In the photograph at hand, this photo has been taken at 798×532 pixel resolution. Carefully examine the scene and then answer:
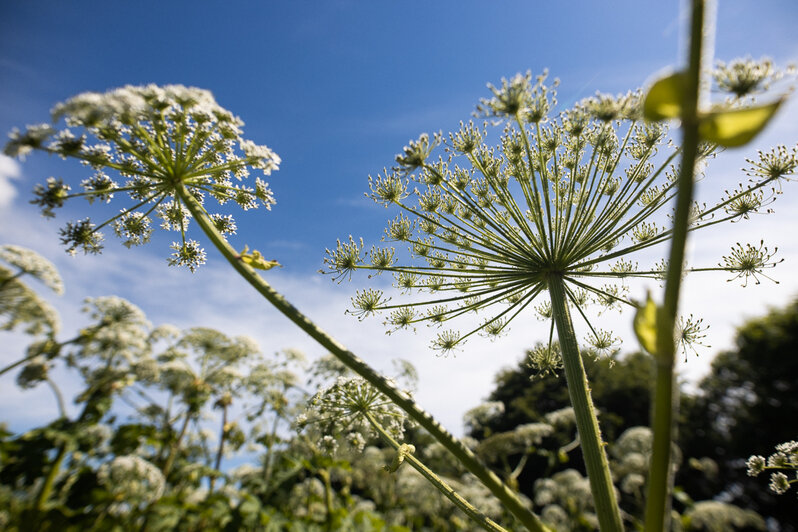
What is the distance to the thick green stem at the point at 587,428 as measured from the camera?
1815 mm

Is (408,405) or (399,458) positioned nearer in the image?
(408,405)

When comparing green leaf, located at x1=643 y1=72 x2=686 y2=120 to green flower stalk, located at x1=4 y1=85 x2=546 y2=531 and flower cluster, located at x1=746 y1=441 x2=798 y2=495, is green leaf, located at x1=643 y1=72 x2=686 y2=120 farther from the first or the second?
flower cluster, located at x1=746 y1=441 x2=798 y2=495

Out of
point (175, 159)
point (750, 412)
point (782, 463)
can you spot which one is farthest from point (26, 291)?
→ point (750, 412)

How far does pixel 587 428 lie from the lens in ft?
7.30

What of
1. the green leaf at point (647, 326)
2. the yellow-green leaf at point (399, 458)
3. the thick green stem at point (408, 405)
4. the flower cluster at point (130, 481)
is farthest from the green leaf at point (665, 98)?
the flower cluster at point (130, 481)

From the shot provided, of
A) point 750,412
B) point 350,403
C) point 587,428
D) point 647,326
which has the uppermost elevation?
point 750,412

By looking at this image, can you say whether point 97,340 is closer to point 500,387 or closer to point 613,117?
point 613,117

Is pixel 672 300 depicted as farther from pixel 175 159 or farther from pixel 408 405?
pixel 175 159

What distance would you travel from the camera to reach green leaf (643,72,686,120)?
78 centimetres

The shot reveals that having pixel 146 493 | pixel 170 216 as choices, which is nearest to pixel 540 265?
pixel 170 216

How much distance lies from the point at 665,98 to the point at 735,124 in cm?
13

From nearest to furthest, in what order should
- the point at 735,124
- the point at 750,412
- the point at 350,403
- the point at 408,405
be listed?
the point at 735,124, the point at 408,405, the point at 350,403, the point at 750,412

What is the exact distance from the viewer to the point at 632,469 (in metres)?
15.0

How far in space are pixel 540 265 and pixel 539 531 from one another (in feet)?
7.98
